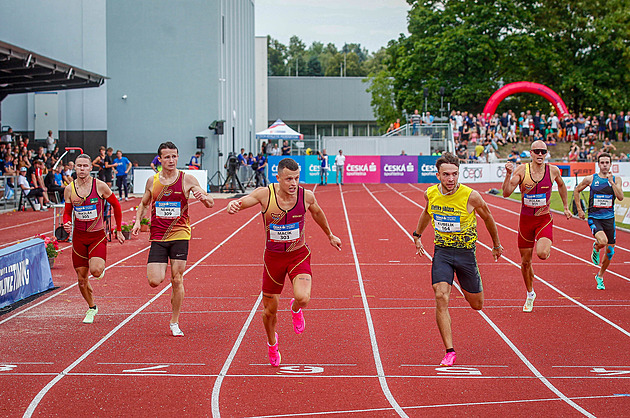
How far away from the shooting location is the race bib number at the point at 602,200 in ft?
34.6

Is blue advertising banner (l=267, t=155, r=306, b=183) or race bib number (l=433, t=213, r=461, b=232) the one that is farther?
blue advertising banner (l=267, t=155, r=306, b=183)

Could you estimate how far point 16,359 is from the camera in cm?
704

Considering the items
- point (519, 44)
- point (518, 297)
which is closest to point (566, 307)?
point (518, 297)

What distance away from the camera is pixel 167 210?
26.3 ft

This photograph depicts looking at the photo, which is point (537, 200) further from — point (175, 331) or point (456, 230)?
point (175, 331)

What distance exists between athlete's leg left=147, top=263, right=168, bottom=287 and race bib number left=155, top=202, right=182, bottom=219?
21.4 inches

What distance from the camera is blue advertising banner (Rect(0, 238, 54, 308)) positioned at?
9.24 metres

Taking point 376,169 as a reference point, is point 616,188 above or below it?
below

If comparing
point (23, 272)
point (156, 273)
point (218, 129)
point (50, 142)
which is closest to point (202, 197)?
point (156, 273)

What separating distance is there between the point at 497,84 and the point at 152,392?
48757 millimetres

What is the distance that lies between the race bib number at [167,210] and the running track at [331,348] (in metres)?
1.33

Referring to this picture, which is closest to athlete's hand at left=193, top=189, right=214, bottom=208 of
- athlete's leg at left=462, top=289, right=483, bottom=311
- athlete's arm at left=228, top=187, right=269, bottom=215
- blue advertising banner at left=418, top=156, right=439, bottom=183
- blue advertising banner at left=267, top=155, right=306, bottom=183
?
athlete's arm at left=228, top=187, right=269, bottom=215

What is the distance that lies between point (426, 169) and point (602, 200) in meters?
28.4

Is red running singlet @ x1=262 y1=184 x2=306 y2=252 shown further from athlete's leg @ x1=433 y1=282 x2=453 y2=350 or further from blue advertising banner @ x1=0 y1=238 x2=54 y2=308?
blue advertising banner @ x1=0 y1=238 x2=54 y2=308
